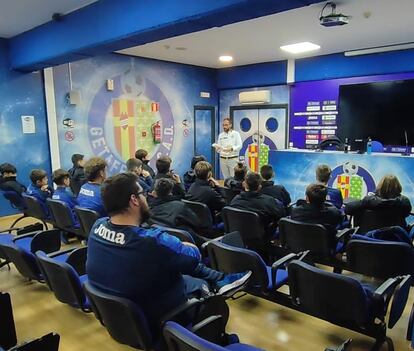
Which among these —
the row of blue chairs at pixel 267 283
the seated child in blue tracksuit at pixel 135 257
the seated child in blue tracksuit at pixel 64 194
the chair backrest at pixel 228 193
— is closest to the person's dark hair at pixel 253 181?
the row of blue chairs at pixel 267 283

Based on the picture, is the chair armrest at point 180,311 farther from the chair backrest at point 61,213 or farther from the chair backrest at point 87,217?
the chair backrest at point 61,213

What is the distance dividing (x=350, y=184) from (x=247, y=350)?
4404 mm

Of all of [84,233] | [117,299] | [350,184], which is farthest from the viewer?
[350,184]

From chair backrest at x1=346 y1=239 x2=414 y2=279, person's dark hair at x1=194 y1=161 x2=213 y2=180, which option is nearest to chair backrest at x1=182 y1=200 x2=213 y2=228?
person's dark hair at x1=194 y1=161 x2=213 y2=180

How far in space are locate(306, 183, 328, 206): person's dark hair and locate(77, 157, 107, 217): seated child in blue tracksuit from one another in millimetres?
1914

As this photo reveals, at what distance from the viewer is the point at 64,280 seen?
78.2 inches

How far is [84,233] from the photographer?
3533 mm

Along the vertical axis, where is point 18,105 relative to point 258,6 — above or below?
below

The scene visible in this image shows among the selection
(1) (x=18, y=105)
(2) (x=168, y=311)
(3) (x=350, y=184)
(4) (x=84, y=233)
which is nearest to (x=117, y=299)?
(2) (x=168, y=311)

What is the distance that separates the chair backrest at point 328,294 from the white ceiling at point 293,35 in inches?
138

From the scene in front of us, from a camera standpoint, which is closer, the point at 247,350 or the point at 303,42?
the point at 247,350

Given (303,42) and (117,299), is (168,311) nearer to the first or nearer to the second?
(117,299)

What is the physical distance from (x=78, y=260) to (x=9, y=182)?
8.84 feet

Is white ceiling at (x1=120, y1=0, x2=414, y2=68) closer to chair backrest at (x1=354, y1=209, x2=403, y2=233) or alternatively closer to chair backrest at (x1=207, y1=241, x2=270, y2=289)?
chair backrest at (x1=354, y1=209, x2=403, y2=233)
